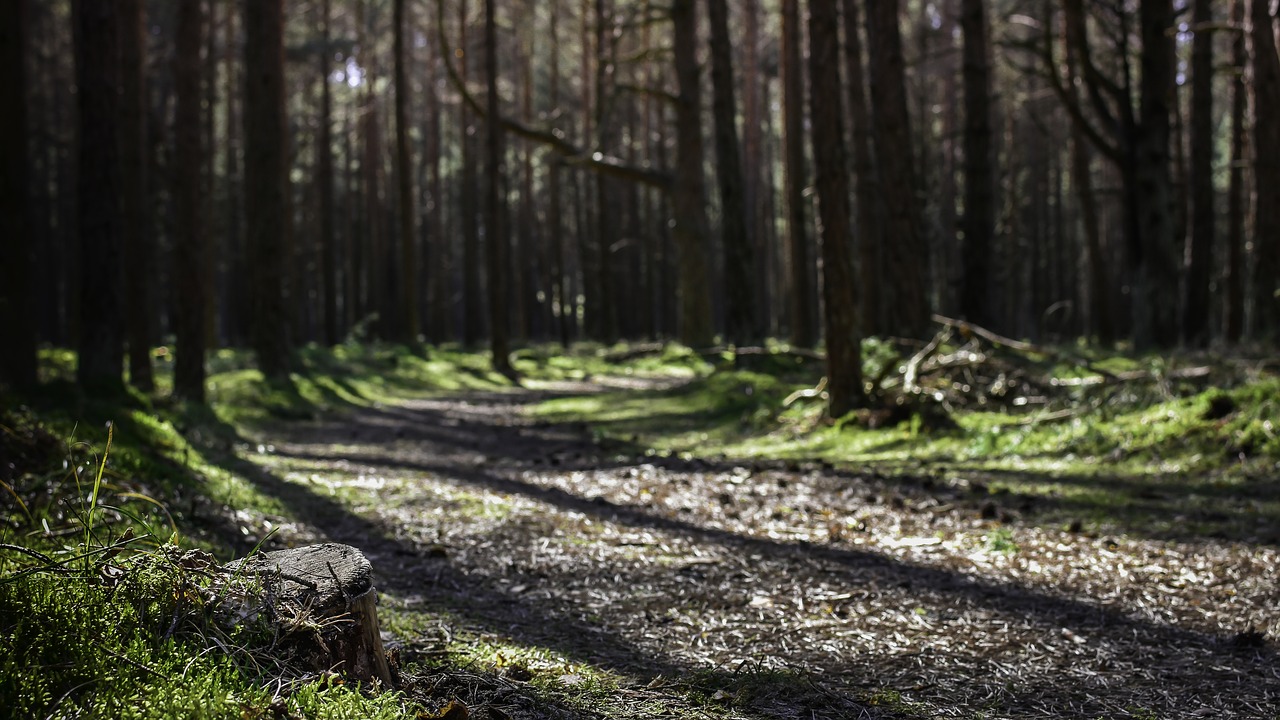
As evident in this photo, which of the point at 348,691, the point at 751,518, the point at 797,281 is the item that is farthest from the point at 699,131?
the point at 348,691

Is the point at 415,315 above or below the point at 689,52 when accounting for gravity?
below

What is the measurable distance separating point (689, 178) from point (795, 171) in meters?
2.00

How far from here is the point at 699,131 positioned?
19.0 meters

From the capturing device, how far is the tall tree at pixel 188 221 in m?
11.3

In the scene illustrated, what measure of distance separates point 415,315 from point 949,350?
1810 centimetres

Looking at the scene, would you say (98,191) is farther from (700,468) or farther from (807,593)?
(807,593)

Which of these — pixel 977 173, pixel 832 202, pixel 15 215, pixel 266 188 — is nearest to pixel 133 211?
pixel 266 188

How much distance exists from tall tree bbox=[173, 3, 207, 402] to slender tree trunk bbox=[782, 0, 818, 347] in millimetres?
10127

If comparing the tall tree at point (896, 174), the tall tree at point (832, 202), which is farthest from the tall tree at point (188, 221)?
the tall tree at point (896, 174)

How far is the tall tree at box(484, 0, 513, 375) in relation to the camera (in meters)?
19.8

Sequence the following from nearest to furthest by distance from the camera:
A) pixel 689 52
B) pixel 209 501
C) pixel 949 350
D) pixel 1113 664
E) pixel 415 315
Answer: pixel 1113 664 → pixel 209 501 → pixel 949 350 → pixel 689 52 → pixel 415 315

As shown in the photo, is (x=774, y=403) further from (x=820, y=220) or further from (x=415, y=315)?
(x=415, y=315)

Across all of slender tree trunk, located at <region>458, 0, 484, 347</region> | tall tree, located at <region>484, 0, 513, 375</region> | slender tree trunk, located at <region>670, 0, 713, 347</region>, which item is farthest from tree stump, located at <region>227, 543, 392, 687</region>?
slender tree trunk, located at <region>458, 0, 484, 347</region>

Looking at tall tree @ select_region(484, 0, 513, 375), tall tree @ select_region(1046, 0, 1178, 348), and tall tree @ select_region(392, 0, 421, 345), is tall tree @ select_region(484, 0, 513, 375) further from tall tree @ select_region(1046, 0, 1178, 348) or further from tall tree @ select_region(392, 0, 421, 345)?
tall tree @ select_region(1046, 0, 1178, 348)
